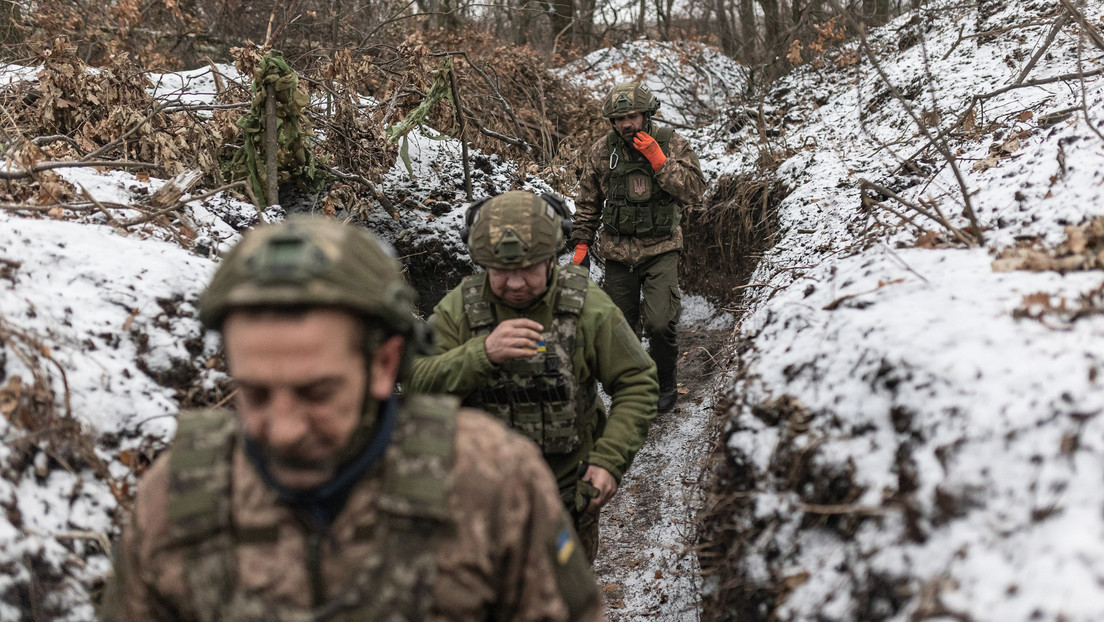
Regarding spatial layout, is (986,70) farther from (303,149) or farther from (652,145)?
(303,149)

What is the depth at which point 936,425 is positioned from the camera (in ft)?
6.89

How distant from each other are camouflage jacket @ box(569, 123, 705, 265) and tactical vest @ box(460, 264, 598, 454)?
275cm

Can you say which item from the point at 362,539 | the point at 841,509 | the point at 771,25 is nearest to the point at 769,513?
the point at 841,509

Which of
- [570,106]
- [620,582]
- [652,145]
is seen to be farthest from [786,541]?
[570,106]

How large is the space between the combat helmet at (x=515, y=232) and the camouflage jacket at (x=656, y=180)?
2687 mm

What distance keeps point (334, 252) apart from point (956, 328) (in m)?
1.98

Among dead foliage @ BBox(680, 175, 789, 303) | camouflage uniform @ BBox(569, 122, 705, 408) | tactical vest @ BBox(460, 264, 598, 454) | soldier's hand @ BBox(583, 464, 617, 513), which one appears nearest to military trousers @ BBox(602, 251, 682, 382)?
camouflage uniform @ BBox(569, 122, 705, 408)

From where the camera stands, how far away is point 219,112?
5555 millimetres

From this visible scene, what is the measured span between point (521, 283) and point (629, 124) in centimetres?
303

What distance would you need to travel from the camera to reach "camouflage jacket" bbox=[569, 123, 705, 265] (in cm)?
548

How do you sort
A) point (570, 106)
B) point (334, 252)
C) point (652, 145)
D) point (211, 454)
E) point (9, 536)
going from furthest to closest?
point (570, 106) < point (652, 145) < point (9, 536) < point (211, 454) < point (334, 252)

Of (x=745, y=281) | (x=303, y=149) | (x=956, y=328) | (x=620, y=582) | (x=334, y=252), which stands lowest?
(x=620, y=582)

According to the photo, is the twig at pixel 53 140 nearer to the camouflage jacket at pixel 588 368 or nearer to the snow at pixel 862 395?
the snow at pixel 862 395

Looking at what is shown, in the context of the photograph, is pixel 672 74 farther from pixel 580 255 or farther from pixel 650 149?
pixel 580 255
